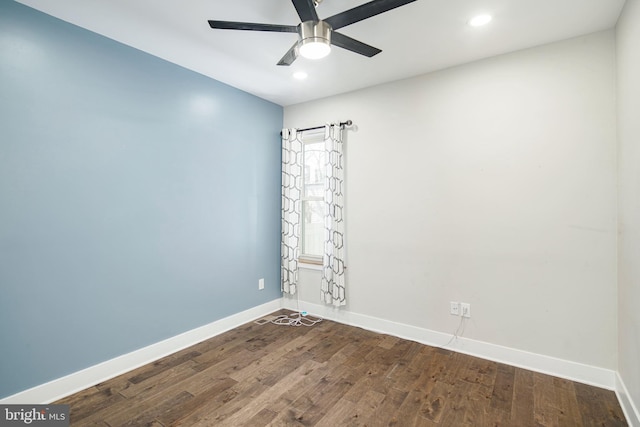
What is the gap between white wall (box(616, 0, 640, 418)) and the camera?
1791 mm

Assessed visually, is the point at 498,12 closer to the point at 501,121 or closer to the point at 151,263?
the point at 501,121

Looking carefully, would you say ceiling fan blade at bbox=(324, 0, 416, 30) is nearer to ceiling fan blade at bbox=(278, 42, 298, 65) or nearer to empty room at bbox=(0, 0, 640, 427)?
empty room at bbox=(0, 0, 640, 427)

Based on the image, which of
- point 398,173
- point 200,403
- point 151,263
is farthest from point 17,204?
point 398,173

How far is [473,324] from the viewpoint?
2766 millimetres

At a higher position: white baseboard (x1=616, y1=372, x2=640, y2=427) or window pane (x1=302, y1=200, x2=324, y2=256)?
window pane (x1=302, y1=200, x2=324, y2=256)

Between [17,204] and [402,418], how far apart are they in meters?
2.84

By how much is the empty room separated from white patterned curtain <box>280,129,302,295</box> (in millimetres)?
506

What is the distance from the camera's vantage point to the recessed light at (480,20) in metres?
2.11

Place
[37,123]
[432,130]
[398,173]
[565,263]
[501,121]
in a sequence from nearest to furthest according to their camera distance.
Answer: [37,123], [565,263], [501,121], [432,130], [398,173]

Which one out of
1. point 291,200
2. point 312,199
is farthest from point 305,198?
point 291,200

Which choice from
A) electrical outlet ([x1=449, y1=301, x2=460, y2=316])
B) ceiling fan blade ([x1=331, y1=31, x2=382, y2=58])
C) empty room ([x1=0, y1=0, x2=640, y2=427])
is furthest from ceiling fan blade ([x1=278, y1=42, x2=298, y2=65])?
electrical outlet ([x1=449, y1=301, x2=460, y2=316])

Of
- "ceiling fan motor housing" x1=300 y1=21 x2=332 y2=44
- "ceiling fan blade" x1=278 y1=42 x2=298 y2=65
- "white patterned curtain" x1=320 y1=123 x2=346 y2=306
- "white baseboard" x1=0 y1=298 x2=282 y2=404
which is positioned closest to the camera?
"ceiling fan motor housing" x1=300 y1=21 x2=332 y2=44

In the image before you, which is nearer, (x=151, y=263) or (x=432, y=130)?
(x=151, y=263)

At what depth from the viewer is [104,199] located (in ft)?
7.75
